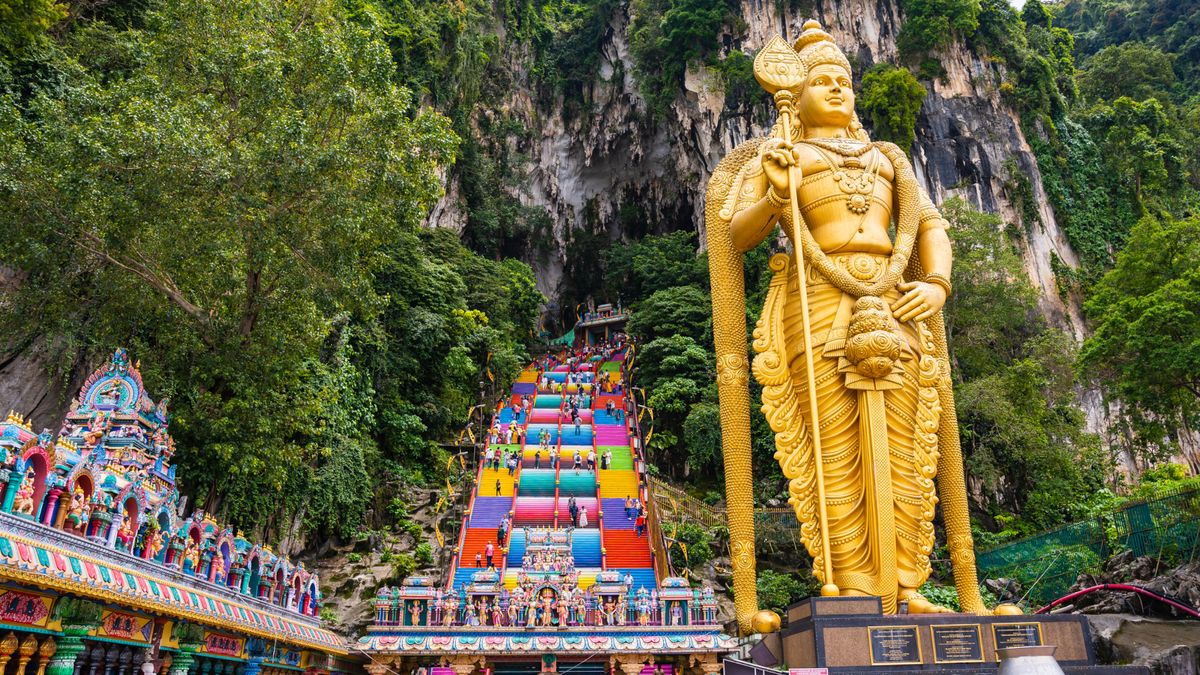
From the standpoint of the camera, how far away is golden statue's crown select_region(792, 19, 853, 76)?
265 inches

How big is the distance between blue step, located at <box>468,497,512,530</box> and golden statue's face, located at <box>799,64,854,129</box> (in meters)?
8.54

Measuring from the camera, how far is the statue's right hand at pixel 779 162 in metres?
5.93

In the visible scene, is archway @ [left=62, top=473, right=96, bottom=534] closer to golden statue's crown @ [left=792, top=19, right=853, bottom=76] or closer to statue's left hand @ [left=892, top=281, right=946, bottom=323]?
statue's left hand @ [left=892, top=281, right=946, bottom=323]

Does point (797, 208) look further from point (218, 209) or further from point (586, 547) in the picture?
point (586, 547)

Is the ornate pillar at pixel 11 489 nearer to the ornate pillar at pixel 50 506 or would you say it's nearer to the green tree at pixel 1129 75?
the ornate pillar at pixel 50 506

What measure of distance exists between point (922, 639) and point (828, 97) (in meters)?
4.22

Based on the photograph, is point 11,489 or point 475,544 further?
point 475,544

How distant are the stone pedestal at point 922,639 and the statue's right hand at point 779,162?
293cm

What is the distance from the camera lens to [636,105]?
2998cm

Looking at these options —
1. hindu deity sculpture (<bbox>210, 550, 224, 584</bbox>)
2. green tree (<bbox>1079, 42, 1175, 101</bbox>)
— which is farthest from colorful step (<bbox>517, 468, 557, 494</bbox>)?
green tree (<bbox>1079, 42, 1175, 101</bbox>)

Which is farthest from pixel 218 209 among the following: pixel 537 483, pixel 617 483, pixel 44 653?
pixel 617 483

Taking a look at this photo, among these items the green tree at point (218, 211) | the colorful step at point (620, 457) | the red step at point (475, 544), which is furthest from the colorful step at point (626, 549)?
the green tree at point (218, 211)

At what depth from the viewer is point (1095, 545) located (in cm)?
968

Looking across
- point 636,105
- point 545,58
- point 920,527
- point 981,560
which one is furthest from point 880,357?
point 545,58
